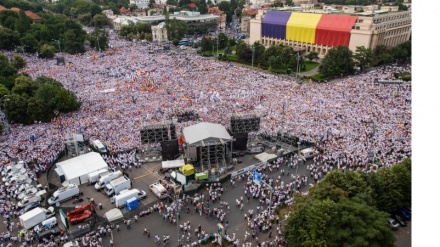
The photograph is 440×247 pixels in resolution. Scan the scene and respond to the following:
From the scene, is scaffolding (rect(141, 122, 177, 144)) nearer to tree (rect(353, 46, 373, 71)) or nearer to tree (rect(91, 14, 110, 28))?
tree (rect(353, 46, 373, 71))

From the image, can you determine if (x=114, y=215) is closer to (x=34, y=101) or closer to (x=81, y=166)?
(x=81, y=166)

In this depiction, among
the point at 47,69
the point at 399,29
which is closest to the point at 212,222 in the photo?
the point at 47,69

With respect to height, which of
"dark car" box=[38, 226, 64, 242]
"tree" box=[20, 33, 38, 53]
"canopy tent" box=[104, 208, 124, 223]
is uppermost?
"tree" box=[20, 33, 38, 53]

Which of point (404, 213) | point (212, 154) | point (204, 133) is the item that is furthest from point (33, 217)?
point (404, 213)

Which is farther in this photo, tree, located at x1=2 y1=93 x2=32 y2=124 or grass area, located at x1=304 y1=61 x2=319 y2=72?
grass area, located at x1=304 y1=61 x2=319 y2=72

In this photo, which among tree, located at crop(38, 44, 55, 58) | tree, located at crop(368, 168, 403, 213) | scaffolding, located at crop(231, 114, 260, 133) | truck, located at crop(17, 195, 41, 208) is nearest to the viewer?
tree, located at crop(368, 168, 403, 213)

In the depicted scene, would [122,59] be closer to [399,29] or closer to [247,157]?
[247,157]

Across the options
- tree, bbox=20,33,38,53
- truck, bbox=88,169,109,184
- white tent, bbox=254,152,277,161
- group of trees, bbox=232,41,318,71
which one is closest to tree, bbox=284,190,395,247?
white tent, bbox=254,152,277,161
